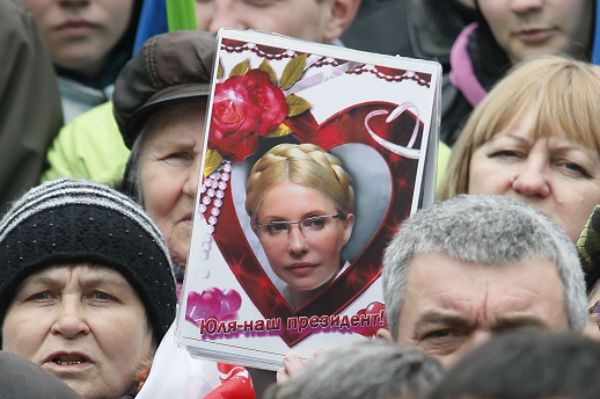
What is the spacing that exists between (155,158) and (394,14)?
5.71ft

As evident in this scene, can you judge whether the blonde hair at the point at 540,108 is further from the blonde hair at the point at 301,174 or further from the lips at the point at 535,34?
the blonde hair at the point at 301,174

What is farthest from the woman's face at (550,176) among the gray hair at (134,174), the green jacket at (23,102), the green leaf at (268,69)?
the green jacket at (23,102)

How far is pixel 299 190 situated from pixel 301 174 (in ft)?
0.13

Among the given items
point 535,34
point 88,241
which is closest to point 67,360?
point 88,241

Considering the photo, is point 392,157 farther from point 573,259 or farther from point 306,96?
point 573,259

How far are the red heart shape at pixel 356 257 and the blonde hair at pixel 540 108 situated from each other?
0.79 meters

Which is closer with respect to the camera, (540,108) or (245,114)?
(245,114)

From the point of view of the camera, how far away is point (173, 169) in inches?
188

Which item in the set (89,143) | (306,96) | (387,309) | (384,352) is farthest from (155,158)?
(384,352)

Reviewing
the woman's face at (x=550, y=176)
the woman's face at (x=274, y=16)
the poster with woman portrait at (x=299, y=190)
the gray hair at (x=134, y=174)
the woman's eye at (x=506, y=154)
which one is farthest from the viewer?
the woman's face at (x=274, y=16)

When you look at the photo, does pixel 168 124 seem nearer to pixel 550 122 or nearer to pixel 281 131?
pixel 281 131

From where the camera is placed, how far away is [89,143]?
5363 millimetres

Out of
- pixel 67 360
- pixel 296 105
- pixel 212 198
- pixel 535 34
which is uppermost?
pixel 535 34

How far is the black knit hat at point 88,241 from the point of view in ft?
13.9
